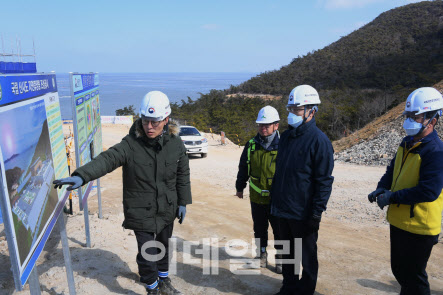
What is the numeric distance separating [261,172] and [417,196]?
1.91 m

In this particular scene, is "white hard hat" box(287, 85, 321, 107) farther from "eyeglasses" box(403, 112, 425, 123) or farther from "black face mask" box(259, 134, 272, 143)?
"black face mask" box(259, 134, 272, 143)

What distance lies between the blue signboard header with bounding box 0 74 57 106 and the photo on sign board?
0.07 m

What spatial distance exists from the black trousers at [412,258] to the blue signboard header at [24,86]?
10.4 ft

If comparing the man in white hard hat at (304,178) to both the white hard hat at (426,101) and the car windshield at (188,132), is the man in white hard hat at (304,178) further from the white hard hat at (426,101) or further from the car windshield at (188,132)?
the car windshield at (188,132)

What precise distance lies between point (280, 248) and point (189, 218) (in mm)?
3016

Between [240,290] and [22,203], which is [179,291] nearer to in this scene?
[240,290]

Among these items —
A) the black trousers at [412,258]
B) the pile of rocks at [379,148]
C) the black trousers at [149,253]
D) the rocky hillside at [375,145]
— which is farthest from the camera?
the rocky hillside at [375,145]

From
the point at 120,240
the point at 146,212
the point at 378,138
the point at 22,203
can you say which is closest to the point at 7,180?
the point at 22,203

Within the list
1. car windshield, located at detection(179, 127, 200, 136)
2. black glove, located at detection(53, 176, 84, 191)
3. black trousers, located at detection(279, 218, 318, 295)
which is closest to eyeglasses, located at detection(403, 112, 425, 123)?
black trousers, located at detection(279, 218, 318, 295)

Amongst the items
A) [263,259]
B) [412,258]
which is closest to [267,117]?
[263,259]

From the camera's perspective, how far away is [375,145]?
1694 centimetres

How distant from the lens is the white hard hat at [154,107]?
344 cm

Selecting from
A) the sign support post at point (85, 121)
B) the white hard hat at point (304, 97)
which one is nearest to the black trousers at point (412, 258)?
the white hard hat at point (304, 97)

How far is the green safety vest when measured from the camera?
4.43 m
